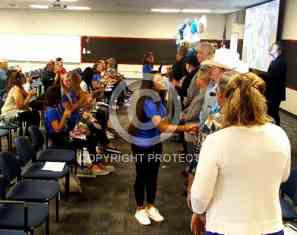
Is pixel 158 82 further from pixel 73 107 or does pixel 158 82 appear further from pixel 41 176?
pixel 73 107

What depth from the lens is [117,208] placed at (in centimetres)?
394

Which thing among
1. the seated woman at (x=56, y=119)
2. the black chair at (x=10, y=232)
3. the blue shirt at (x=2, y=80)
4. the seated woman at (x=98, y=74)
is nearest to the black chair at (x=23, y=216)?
the black chair at (x=10, y=232)

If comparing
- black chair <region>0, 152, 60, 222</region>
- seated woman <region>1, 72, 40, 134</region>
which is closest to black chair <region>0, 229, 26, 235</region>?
black chair <region>0, 152, 60, 222</region>

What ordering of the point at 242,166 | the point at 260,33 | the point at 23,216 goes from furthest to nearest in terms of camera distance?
the point at 260,33 → the point at 23,216 → the point at 242,166

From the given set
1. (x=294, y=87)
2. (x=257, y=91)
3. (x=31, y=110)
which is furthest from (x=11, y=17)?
(x=257, y=91)

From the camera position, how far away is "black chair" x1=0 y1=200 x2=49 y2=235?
100 inches

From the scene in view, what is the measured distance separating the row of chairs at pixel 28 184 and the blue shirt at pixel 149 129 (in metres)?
0.84

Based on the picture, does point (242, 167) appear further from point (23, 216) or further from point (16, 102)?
point (16, 102)

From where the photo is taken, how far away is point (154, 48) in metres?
14.3

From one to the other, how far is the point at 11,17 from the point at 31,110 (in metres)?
9.89

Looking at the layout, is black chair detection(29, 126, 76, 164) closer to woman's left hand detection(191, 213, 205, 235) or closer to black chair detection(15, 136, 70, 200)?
black chair detection(15, 136, 70, 200)

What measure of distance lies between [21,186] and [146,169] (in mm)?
1111

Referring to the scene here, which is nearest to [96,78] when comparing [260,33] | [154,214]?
[154,214]

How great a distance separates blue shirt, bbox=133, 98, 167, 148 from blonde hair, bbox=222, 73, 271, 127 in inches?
63.0
